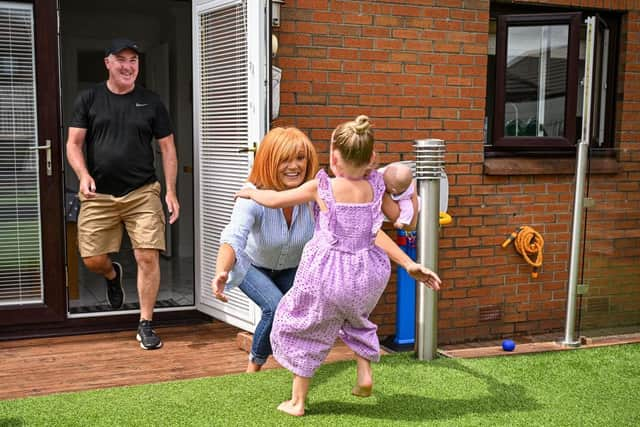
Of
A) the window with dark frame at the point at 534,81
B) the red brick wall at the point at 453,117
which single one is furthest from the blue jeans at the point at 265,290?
the window with dark frame at the point at 534,81

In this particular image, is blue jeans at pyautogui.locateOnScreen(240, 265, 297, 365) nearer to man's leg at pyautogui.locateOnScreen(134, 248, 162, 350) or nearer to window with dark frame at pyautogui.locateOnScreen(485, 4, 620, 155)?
man's leg at pyautogui.locateOnScreen(134, 248, 162, 350)

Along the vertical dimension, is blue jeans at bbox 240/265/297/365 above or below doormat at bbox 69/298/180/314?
above

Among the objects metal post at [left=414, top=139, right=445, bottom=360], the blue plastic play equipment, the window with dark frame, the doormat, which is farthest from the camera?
the window with dark frame

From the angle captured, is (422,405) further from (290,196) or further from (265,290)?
(290,196)

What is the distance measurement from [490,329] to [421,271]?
290cm

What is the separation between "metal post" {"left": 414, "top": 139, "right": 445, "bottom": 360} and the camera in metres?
3.98

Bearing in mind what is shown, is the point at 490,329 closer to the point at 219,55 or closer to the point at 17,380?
the point at 219,55

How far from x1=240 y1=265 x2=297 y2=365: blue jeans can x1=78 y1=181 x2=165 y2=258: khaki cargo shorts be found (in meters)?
1.37

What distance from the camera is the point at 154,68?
8.47 metres

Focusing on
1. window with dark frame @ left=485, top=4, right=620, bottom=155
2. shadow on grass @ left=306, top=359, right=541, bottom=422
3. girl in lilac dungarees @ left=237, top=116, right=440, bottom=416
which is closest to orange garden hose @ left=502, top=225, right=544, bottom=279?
window with dark frame @ left=485, top=4, right=620, bottom=155

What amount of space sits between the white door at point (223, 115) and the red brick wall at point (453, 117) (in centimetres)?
29

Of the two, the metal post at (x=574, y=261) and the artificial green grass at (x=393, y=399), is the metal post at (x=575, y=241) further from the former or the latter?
the artificial green grass at (x=393, y=399)

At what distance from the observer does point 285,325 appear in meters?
3.04

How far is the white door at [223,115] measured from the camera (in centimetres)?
436
